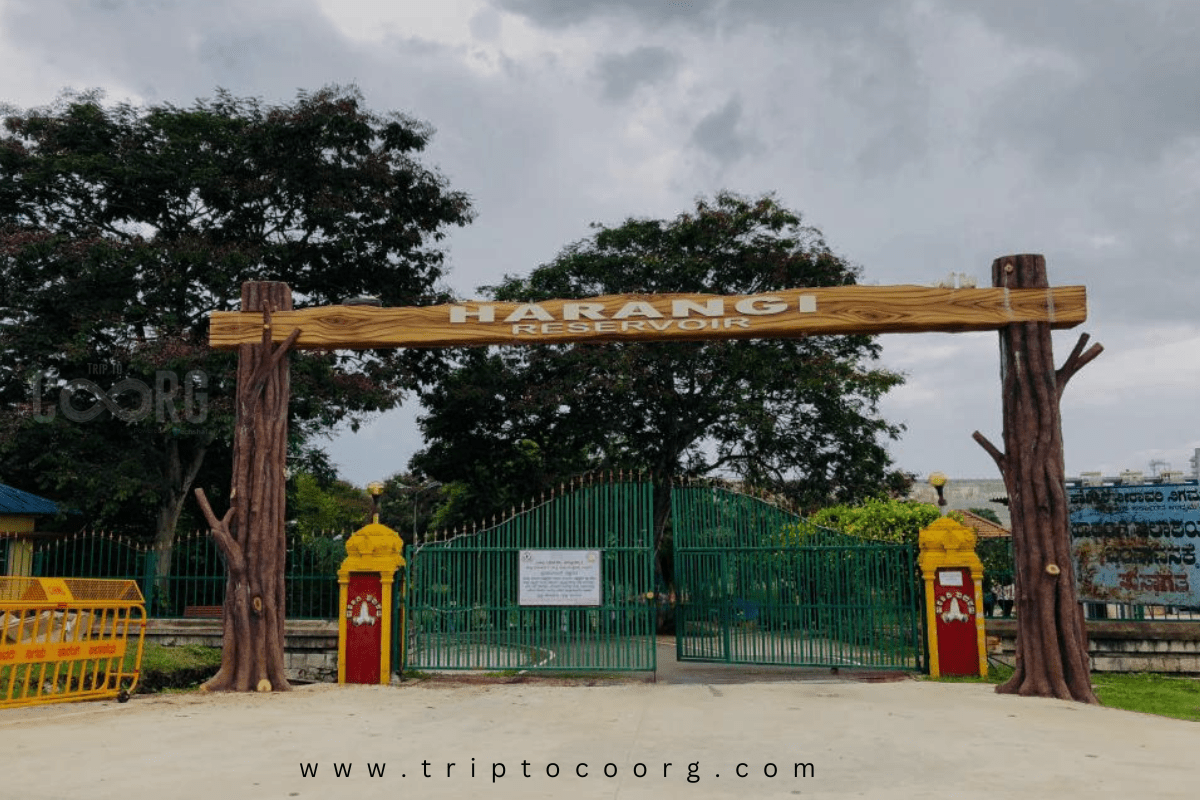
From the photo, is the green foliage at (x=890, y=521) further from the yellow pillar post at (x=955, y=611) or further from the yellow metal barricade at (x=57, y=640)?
the yellow metal barricade at (x=57, y=640)

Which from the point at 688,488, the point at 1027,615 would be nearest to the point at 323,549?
the point at 688,488

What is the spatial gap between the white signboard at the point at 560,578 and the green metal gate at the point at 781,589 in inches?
43.0

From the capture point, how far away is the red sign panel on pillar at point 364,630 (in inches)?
407

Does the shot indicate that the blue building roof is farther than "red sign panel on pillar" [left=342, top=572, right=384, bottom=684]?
Yes

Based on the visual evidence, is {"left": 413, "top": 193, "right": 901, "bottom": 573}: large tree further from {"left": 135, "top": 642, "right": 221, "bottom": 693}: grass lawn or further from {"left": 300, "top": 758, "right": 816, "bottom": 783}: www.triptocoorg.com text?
{"left": 300, "top": 758, "right": 816, "bottom": 783}: www.triptocoorg.com text

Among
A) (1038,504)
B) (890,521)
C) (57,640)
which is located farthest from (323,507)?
(1038,504)

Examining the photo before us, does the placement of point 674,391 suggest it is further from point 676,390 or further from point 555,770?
point 555,770

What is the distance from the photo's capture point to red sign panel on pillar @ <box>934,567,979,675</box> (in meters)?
10.2

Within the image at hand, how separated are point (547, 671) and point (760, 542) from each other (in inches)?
117

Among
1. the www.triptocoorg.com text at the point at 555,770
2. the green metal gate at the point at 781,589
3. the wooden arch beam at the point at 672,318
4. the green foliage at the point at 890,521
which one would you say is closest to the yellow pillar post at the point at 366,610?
the wooden arch beam at the point at 672,318

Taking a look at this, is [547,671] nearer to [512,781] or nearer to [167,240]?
[512,781]

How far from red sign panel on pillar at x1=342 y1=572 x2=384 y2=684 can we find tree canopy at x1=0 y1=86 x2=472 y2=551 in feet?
23.6

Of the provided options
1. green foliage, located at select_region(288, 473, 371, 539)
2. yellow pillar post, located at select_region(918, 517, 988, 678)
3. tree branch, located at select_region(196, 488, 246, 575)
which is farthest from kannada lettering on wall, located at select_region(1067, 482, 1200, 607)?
green foliage, located at select_region(288, 473, 371, 539)

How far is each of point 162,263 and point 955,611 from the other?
14710 millimetres
